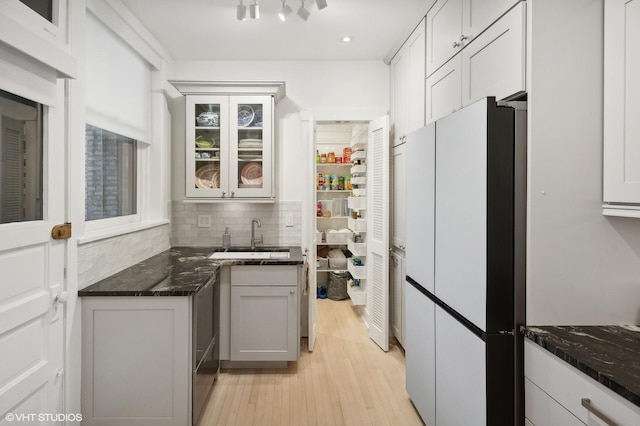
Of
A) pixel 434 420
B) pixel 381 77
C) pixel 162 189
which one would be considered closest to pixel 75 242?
pixel 162 189

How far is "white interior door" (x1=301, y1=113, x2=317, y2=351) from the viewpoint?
3105 mm

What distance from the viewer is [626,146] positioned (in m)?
1.30

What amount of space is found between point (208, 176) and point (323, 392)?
79.4 inches

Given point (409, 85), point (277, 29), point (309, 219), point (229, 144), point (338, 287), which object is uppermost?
point (277, 29)

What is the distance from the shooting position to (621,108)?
1.31 m

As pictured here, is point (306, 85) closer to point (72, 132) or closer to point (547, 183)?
point (72, 132)

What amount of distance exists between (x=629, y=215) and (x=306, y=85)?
2721mm

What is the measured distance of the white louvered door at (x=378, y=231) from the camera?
3.09 metres

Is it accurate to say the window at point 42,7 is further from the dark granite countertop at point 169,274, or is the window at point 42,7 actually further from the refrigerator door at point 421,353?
the refrigerator door at point 421,353

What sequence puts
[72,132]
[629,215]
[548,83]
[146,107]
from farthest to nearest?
[146,107] → [72,132] → [548,83] → [629,215]

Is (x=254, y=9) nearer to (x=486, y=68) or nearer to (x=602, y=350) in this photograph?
(x=486, y=68)

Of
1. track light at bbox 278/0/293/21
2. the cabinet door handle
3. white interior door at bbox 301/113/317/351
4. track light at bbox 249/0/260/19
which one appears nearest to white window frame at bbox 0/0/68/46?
track light at bbox 249/0/260/19

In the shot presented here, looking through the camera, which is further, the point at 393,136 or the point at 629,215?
the point at 393,136

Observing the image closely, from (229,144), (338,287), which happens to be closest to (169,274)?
(229,144)
